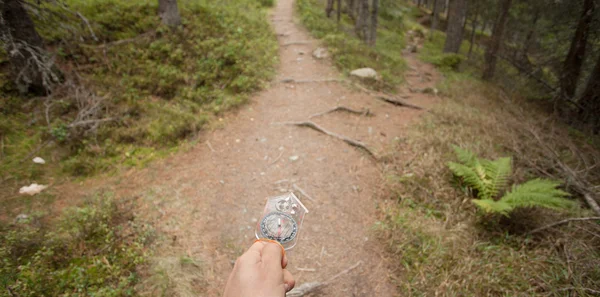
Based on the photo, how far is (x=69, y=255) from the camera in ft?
10.3

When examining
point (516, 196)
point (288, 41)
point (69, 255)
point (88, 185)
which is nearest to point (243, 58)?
point (288, 41)

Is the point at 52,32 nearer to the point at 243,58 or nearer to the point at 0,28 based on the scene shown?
the point at 0,28

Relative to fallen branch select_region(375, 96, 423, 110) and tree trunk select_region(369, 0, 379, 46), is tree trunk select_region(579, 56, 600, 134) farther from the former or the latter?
tree trunk select_region(369, 0, 379, 46)

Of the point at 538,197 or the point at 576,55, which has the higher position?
the point at 576,55

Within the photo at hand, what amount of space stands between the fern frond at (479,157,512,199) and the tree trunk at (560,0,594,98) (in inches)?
252

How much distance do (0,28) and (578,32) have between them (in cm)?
1547

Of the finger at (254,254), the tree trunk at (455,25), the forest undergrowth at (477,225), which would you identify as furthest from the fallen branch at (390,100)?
the tree trunk at (455,25)

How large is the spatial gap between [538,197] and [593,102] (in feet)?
24.9

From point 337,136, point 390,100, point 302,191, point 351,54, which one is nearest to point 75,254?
point 302,191

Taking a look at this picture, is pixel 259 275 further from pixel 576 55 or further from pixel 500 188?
pixel 576 55

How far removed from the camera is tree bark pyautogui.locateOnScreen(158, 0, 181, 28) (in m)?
8.66

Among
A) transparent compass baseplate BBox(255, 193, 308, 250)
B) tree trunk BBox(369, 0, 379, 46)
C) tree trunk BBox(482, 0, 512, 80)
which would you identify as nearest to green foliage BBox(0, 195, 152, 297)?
transparent compass baseplate BBox(255, 193, 308, 250)

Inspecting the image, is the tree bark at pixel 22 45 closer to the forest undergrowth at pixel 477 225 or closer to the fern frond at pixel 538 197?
the forest undergrowth at pixel 477 225

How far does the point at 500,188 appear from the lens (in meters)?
4.47
